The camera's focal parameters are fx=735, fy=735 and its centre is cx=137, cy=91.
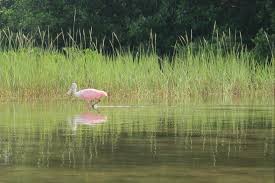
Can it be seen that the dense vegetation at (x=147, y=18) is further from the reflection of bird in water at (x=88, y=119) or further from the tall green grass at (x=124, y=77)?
the reflection of bird in water at (x=88, y=119)

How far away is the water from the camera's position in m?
5.06

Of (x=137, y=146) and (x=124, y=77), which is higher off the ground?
(x=124, y=77)

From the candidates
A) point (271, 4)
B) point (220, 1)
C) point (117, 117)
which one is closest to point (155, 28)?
point (220, 1)

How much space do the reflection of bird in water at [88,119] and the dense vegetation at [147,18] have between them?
49.9 ft

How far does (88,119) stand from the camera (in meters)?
9.55

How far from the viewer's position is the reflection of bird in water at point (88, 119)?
894 centimetres

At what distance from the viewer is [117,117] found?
9.82 meters

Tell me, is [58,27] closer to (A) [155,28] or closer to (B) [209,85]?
(A) [155,28]

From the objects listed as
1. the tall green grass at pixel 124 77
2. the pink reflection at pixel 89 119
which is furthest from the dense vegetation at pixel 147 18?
the pink reflection at pixel 89 119

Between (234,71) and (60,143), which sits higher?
(234,71)

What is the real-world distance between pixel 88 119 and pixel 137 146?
9.93 ft

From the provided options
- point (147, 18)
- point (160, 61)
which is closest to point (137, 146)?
point (160, 61)

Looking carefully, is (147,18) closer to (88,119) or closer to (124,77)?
(124,77)

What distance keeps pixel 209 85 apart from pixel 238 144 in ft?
32.0
